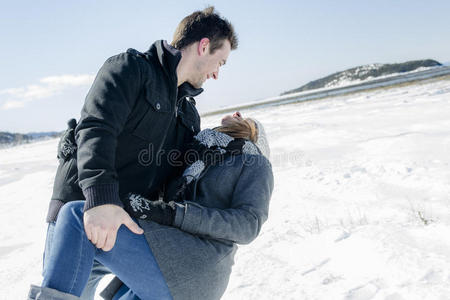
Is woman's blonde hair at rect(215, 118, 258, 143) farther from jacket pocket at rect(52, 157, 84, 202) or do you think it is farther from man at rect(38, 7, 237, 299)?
jacket pocket at rect(52, 157, 84, 202)

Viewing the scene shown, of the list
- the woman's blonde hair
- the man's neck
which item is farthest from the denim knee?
the woman's blonde hair

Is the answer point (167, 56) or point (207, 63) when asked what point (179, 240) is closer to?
point (167, 56)

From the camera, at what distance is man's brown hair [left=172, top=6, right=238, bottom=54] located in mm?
1870

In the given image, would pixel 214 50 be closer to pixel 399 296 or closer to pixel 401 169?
pixel 399 296

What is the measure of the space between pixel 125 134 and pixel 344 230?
2242 mm

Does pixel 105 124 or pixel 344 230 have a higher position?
pixel 105 124

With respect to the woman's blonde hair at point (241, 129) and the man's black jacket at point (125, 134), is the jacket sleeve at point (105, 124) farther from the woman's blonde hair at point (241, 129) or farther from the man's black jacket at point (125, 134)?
the woman's blonde hair at point (241, 129)

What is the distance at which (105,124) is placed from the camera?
1330 millimetres

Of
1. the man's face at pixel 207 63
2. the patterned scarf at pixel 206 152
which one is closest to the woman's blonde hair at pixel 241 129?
the patterned scarf at pixel 206 152

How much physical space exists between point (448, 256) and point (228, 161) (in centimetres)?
173

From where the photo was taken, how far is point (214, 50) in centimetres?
191

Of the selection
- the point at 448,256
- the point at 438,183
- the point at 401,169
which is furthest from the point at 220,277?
the point at 401,169

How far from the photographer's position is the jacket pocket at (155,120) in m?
1.59

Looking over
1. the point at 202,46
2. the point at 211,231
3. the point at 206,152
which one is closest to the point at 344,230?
the point at 206,152
